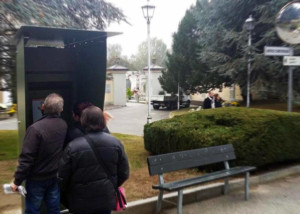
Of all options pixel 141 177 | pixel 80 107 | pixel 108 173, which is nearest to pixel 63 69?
pixel 80 107

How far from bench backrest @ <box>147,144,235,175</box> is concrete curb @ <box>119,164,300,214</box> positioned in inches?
17.7

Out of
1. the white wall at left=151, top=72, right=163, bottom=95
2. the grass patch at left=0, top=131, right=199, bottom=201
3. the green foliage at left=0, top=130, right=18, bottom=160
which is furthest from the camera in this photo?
the white wall at left=151, top=72, right=163, bottom=95

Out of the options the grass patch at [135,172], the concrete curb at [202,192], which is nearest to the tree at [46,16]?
the grass patch at [135,172]

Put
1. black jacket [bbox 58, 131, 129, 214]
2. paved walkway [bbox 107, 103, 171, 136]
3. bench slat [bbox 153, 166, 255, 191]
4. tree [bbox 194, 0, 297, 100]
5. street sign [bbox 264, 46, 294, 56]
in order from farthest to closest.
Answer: paved walkway [bbox 107, 103, 171, 136] → tree [bbox 194, 0, 297, 100] → street sign [bbox 264, 46, 294, 56] → bench slat [bbox 153, 166, 255, 191] → black jacket [bbox 58, 131, 129, 214]

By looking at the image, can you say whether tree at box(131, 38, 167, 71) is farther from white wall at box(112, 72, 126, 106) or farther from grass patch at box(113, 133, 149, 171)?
grass patch at box(113, 133, 149, 171)

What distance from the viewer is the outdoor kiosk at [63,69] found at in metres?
4.16

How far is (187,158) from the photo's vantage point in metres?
5.35

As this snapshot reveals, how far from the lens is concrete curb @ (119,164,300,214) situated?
192 inches

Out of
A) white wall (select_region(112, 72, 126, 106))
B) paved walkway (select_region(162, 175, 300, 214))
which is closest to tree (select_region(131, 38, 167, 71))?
white wall (select_region(112, 72, 126, 106))

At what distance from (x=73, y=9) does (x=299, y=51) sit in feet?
34.0

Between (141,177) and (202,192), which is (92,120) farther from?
(141,177)

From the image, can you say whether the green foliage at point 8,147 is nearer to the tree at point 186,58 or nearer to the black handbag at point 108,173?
the black handbag at point 108,173

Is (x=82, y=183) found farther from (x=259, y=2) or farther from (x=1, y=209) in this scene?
(x=259, y=2)

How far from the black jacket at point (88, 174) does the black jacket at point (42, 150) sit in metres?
0.35
